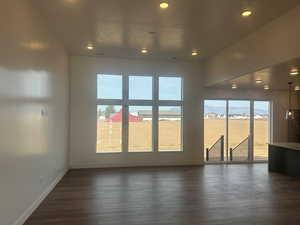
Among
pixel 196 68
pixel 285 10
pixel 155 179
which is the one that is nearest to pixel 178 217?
pixel 155 179

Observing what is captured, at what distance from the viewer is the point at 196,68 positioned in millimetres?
7891

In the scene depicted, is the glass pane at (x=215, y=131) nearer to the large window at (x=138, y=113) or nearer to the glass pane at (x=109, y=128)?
the large window at (x=138, y=113)

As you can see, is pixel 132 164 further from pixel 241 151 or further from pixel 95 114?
pixel 241 151

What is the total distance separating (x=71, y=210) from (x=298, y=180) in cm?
551

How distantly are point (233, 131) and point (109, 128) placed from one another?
14.4 ft

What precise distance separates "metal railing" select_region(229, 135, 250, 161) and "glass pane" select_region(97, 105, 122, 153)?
13.2 ft

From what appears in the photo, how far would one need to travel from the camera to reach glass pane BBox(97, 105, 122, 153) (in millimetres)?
7379

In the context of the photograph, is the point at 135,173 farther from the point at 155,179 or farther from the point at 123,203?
the point at 123,203

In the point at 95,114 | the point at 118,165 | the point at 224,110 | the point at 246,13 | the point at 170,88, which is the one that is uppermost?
the point at 246,13

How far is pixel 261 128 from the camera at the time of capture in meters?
8.65

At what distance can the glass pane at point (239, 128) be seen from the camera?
8.39 metres

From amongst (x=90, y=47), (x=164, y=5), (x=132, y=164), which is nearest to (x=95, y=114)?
(x=132, y=164)

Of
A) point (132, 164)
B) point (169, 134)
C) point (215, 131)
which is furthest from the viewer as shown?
point (215, 131)

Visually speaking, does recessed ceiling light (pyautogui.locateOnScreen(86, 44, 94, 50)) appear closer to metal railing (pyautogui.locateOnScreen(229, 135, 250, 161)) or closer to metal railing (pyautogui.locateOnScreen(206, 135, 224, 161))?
metal railing (pyautogui.locateOnScreen(206, 135, 224, 161))
